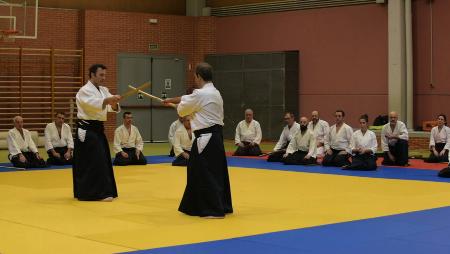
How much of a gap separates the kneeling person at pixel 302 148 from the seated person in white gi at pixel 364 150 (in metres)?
1.01

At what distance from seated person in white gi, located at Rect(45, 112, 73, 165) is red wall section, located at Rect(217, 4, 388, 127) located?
9.27 metres

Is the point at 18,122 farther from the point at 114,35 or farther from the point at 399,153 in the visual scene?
the point at 114,35

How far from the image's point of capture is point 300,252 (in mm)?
6914

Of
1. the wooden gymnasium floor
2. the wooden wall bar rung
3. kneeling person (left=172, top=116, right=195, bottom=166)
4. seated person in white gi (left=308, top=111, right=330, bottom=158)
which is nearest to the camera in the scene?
the wooden gymnasium floor

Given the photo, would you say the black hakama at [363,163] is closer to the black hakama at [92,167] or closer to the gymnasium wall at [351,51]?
the gymnasium wall at [351,51]

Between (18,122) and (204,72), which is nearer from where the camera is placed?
(204,72)

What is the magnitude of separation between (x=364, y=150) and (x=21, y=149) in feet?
23.4

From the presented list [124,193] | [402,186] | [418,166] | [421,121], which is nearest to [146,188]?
[124,193]

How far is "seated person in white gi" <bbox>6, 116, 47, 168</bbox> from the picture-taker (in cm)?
1561

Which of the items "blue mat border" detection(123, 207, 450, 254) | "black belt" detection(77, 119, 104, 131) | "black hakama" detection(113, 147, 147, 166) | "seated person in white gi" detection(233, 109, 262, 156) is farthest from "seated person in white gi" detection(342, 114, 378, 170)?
"blue mat border" detection(123, 207, 450, 254)

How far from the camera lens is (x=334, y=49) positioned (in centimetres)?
2300

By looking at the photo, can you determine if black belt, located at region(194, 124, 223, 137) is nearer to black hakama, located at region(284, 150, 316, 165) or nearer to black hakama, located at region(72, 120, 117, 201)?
black hakama, located at region(72, 120, 117, 201)

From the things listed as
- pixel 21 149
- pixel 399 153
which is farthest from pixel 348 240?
pixel 21 149

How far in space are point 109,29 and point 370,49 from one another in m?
8.35
